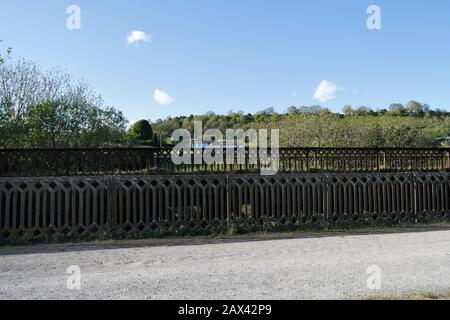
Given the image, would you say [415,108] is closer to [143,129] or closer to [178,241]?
[143,129]

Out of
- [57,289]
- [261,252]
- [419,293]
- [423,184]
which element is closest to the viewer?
[419,293]

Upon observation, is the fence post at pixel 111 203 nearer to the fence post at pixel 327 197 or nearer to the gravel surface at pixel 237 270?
the gravel surface at pixel 237 270

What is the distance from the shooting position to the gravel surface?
4973mm

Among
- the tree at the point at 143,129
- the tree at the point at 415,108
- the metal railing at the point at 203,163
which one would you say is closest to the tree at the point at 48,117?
the metal railing at the point at 203,163

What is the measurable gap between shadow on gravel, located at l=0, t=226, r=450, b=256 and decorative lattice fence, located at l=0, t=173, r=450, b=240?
0.69 meters

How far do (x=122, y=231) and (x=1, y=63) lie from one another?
8.31 m

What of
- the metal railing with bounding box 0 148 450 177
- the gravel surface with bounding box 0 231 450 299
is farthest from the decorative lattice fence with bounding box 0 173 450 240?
the gravel surface with bounding box 0 231 450 299

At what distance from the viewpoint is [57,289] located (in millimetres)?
5156

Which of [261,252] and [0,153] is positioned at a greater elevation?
[0,153]

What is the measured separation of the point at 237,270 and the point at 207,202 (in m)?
4.35

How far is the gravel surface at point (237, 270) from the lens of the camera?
16.3 feet

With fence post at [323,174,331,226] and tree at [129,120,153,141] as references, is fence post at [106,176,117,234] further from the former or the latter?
tree at [129,120,153,141]
